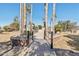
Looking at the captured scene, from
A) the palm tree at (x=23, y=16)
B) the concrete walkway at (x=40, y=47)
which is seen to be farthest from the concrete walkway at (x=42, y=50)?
the palm tree at (x=23, y=16)

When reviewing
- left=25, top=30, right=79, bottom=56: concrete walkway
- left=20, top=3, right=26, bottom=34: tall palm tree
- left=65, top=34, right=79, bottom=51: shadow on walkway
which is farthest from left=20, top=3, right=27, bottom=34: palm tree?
left=65, top=34, right=79, bottom=51: shadow on walkway

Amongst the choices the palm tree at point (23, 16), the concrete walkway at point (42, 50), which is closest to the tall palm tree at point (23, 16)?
A: the palm tree at point (23, 16)

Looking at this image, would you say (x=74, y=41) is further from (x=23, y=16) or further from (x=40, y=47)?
(x=23, y=16)

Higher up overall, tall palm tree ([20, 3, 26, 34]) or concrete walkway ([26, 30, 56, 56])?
tall palm tree ([20, 3, 26, 34])

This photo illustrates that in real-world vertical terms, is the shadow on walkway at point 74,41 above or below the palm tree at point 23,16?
below

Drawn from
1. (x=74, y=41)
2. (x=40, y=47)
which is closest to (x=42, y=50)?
(x=40, y=47)

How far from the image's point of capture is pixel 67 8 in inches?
128

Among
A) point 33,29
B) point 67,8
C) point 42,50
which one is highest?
point 67,8

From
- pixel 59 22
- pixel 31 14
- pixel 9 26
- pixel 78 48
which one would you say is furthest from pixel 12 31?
pixel 78 48

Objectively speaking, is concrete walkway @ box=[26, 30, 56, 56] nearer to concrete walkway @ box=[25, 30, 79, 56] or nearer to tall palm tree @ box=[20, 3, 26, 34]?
concrete walkway @ box=[25, 30, 79, 56]

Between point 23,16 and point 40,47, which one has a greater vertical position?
point 23,16

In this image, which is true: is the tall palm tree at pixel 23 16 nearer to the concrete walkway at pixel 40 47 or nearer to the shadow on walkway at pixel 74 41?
the concrete walkway at pixel 40 47

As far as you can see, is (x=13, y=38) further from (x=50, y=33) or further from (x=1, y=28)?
(x=50, y=33)

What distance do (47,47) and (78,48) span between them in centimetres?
31
